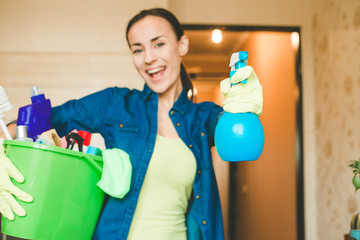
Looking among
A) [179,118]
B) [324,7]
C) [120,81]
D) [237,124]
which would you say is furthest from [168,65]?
[324,7]

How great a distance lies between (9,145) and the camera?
2.50 feet

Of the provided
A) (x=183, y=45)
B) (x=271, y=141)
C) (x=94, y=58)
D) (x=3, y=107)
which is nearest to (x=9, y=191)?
(x=3, y=107)

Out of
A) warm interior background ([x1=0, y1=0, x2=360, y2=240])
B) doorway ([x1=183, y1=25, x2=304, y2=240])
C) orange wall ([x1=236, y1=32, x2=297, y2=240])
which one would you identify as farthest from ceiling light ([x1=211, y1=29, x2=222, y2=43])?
warm interior background ([x1=0, y1=0, x2=360, y2=240])

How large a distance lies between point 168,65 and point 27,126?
0.43 meters

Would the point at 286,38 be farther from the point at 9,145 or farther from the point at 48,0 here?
the point at 9,145

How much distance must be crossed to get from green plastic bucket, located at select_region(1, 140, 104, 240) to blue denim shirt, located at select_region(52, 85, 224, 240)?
0.47 ft

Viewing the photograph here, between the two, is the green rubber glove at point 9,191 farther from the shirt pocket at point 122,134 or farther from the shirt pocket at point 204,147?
the shirt pocket at point 204,147

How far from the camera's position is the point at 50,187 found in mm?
765

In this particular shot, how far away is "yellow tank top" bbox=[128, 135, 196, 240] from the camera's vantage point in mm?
940

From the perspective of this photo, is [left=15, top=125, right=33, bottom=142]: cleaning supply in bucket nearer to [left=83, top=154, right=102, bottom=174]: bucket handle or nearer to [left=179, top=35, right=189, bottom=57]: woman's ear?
[left=83, top=154, right=102, bottom=174]: bucket handle

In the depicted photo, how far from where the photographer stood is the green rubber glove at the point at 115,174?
832mm

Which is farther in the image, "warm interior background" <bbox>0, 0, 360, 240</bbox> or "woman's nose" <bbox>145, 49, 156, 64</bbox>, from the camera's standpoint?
"warm interior background" <bbox>0, 0, 360, 240</bbox>

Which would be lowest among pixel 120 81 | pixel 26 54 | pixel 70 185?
pixel 70 185

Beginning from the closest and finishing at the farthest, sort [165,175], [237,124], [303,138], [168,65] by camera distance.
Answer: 1. [237,124]
2. [165,175]
3. [168,65]
4. [303,138]
